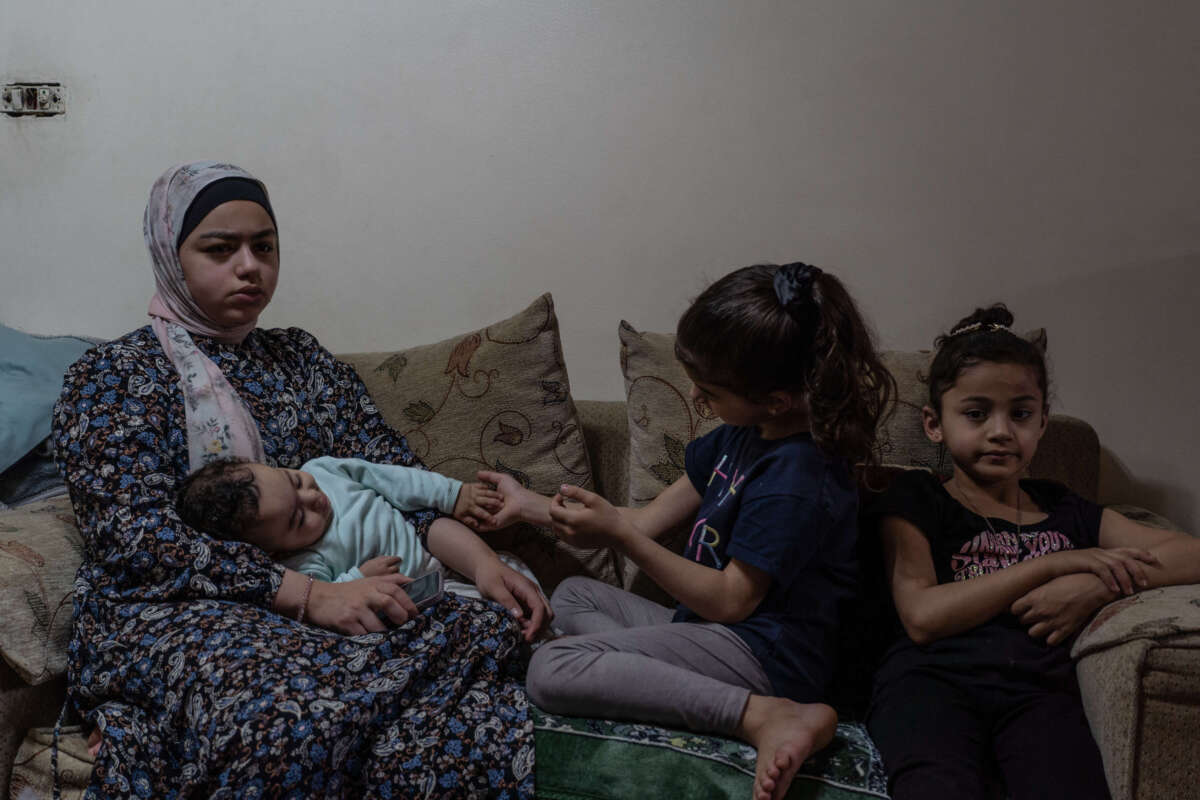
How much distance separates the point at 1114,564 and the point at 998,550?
0.16 meters

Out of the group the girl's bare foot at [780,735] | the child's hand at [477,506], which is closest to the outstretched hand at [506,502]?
the child's hand at [477,506]

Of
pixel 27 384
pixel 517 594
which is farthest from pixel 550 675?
pixel 27 384

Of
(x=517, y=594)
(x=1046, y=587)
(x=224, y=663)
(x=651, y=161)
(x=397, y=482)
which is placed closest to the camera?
(x=224, y=663)

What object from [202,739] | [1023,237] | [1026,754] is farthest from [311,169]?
[1026,754]

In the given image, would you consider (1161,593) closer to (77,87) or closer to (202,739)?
(202,739)

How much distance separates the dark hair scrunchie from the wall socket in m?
1.88

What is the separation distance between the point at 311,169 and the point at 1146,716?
1.96m

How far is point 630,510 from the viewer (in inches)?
69.8

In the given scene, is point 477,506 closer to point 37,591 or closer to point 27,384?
point 37,591

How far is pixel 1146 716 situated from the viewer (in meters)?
1.16

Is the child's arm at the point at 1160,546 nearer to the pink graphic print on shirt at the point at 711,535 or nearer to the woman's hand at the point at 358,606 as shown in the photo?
the pink graphic print on shirt at the point at 711,535

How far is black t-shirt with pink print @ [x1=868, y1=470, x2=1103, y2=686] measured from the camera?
4.47 feet

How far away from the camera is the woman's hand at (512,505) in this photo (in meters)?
1.75

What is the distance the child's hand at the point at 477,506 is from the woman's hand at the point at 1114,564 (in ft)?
3.02
